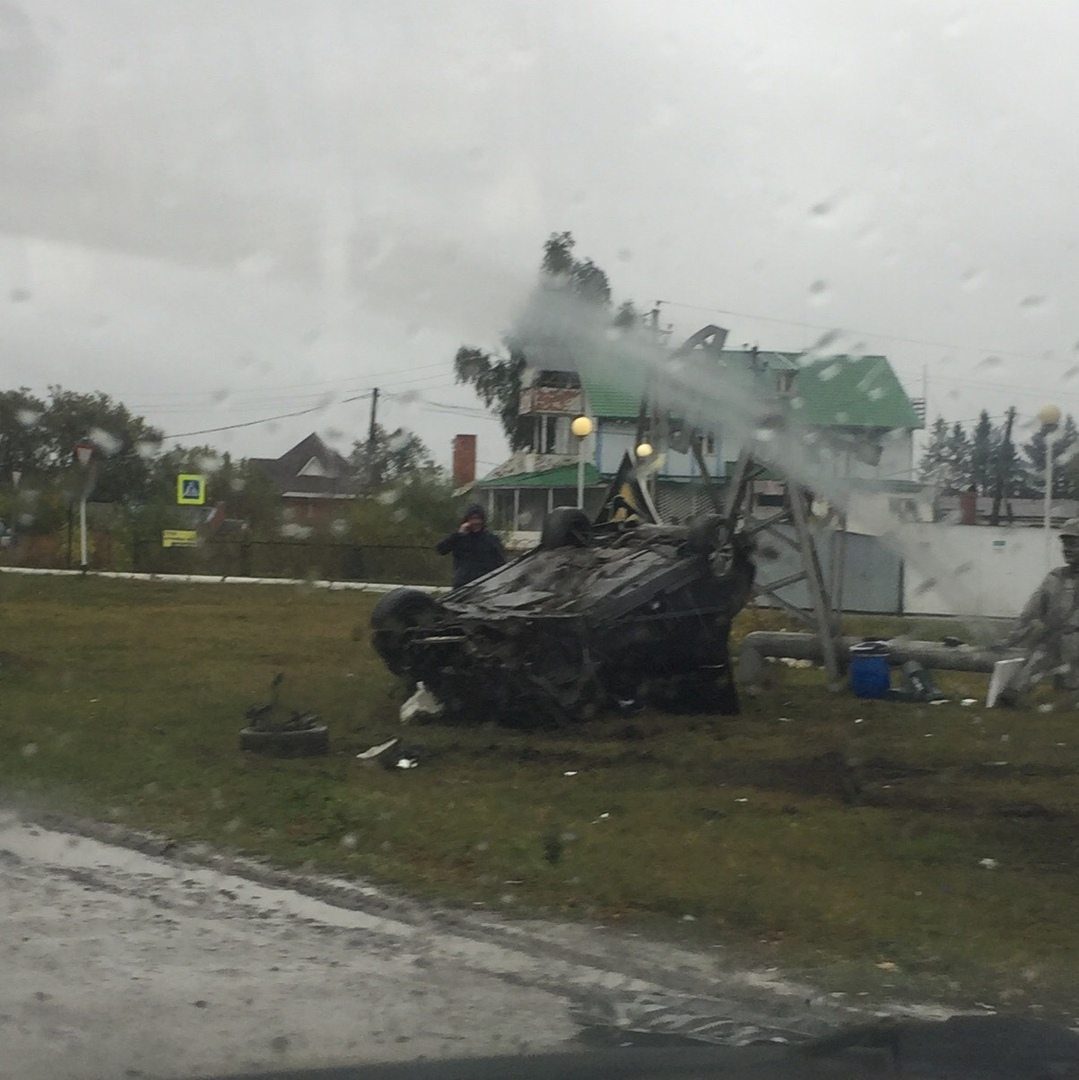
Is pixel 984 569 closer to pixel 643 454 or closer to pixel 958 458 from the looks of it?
pixel 958 458

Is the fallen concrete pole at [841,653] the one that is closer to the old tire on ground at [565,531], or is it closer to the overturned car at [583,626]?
the overturned car at [583,626]

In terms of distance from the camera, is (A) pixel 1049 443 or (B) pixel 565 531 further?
(A) pixel 1049 443

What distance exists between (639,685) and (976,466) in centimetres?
2220

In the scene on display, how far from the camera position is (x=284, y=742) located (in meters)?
11.4

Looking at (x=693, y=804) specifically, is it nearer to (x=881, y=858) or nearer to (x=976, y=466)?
(x=881, y=858)

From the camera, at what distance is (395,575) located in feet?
107

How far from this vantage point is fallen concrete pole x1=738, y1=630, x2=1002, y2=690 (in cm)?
1554

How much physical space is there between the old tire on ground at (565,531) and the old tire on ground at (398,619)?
1.84 metres

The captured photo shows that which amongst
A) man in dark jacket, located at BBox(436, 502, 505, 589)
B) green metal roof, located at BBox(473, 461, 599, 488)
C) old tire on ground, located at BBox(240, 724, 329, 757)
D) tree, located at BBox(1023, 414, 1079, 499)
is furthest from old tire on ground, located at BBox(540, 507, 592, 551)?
tree, located at BBox(1023, 414, 1079, 499)

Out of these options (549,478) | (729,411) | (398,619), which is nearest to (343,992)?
(398,619)

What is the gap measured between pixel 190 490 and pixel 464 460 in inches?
239

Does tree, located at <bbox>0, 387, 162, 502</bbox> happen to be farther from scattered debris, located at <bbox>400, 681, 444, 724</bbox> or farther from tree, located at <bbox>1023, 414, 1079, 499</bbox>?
scattered debris, located at <bbox>400, 681, 444, 724</bbox>

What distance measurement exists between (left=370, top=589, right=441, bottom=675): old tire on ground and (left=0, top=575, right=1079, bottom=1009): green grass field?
23.8 inches

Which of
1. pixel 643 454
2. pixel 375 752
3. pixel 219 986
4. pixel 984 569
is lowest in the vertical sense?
pixel 219 986
